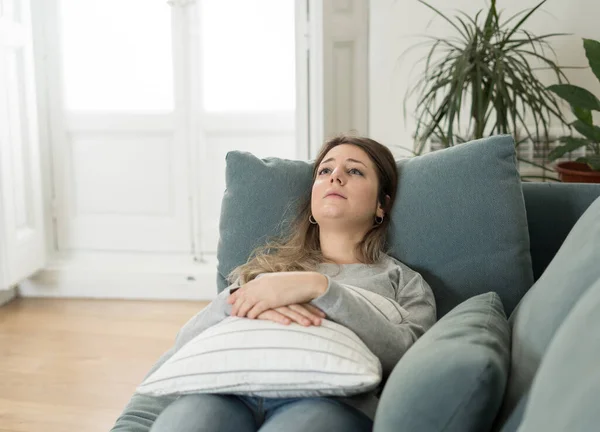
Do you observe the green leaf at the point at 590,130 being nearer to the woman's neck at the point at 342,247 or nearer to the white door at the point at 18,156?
the woman's neck at the point at 342,247

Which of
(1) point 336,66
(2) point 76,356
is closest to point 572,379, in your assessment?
(2) point 76,356

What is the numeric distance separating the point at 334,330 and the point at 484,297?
1.06 ft

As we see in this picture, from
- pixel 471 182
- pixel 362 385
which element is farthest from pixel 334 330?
pixel 471 182

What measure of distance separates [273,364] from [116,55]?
268 cm

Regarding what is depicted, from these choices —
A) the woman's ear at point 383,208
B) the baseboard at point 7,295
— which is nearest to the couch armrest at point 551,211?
the woman's ear at point 383,208

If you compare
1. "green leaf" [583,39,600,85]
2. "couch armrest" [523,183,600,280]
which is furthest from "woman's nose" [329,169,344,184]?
"green leaf" [583,39,600,85]

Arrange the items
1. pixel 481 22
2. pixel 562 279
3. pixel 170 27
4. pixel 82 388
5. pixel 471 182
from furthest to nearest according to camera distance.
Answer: pixel 170 27 < pixel 481 22 < pixel 82 388 < pixel 471 182 < pixel 562 279

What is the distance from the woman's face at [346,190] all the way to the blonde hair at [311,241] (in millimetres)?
21

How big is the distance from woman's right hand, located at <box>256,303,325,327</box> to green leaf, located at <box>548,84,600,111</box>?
1.43 metres

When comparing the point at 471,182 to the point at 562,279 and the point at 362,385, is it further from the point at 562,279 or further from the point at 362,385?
the point at 362,385

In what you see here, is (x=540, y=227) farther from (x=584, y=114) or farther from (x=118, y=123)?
(x=118, y=123)

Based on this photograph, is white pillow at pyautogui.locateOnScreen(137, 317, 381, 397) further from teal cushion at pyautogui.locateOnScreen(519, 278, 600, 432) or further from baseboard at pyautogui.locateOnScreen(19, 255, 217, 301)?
baseboard at pyautogui.locateOnScreen(19, 255, 217, 301)

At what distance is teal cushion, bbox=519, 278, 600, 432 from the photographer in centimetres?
73

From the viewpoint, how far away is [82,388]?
2.59m
